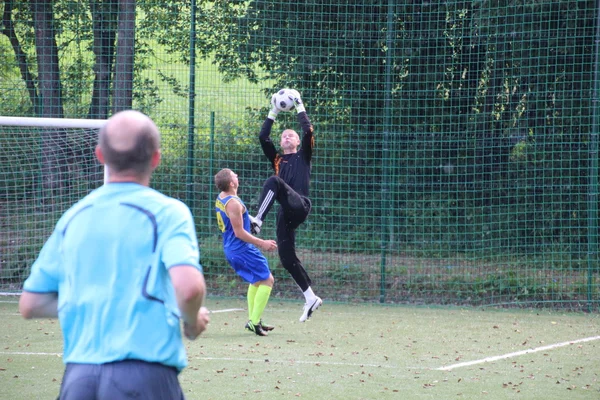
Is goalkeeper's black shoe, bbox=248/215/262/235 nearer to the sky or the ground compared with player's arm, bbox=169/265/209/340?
nearer to the ground

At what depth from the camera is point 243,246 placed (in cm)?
830

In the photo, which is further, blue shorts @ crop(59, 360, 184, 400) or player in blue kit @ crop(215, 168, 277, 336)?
player in blue kit @ crop(215, 168, 277, 336)

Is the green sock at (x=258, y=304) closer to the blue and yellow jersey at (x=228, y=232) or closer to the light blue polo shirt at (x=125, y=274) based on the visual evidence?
the blue and yellow jersey at (x=228, y=232)

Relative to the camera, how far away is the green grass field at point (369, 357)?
5852mm

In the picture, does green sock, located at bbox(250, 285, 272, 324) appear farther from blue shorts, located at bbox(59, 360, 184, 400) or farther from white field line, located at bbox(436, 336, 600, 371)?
blue shorts, located at bbox(59, 360, 184, 400)

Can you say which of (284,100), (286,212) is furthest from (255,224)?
(284,100)

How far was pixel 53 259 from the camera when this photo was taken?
254 centimetres

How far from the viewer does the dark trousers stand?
8656mm

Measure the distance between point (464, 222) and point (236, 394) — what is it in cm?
693

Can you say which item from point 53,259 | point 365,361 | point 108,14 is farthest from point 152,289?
point 108,14

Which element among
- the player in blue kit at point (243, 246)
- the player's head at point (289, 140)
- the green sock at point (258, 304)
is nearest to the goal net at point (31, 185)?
the player's head at point (289, 140)

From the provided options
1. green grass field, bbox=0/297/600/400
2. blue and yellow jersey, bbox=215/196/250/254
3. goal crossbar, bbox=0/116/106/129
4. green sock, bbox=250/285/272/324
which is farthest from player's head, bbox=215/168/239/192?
goal crossbar, bbox=0/116/106/129

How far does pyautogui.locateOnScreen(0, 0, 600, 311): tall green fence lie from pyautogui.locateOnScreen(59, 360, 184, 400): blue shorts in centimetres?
928

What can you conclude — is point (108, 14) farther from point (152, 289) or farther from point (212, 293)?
point (152, 289)
